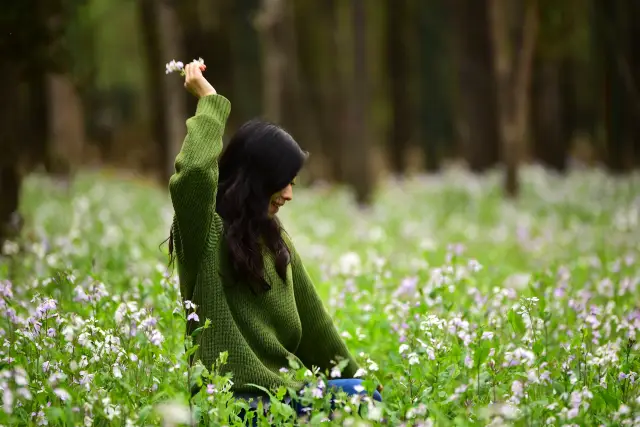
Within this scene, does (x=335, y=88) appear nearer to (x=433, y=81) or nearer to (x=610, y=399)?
(x=433, y=81)

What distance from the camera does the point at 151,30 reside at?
15945 millimetres

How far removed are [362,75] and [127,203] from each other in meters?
4.79

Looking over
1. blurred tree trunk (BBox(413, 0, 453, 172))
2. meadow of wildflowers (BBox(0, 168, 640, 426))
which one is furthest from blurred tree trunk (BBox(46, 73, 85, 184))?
blurred tree trunk (BBox(413, 0, 453, 172))

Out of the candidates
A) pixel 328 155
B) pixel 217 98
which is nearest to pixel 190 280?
pixel 217 98

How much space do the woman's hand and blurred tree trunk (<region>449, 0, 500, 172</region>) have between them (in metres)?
17.6

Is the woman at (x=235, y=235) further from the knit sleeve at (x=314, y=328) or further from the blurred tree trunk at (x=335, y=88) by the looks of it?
the blurred tree trunk at (x=335, y=88)

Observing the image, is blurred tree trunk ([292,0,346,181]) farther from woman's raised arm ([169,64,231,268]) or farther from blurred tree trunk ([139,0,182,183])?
woman's raised arm ([169,64,231,268])

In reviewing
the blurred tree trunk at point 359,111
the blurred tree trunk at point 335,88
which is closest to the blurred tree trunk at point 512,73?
the blurred tree trunk at point 359,111

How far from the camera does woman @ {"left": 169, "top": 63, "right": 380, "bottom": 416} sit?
11.4ft

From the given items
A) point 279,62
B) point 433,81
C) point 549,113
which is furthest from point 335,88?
A: point 433,81

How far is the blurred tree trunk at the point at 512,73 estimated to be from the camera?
50.2 ft

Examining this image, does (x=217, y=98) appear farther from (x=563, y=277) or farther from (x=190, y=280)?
(x=563, y=277)

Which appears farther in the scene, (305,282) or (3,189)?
(3,189)

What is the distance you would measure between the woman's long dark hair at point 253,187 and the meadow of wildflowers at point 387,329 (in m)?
0.38
